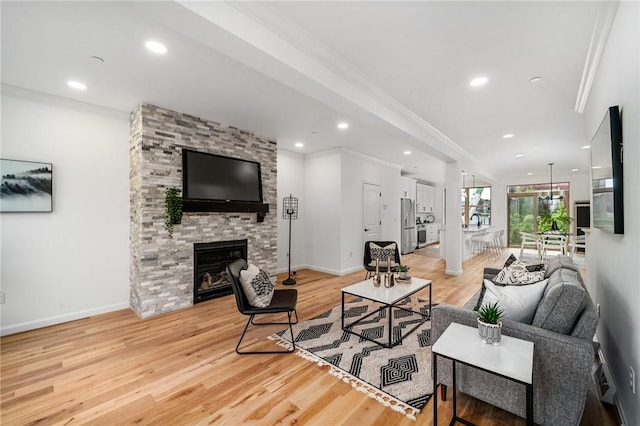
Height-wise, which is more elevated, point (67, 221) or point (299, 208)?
point (299, 208)

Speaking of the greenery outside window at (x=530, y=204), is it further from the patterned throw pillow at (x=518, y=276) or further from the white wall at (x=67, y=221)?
the white wall at (x=67, y=221)

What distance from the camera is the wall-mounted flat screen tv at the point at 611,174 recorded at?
5.60 feet

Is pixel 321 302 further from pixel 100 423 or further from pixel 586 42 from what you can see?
pixel 586 42

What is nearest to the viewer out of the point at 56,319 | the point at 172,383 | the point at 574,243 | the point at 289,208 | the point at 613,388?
the point at 613,388

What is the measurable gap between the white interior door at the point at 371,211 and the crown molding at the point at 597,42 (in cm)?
396

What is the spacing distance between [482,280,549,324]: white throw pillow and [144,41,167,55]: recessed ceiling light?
127 inches

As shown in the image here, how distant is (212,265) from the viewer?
4.18 metres

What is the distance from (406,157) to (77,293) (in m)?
6.52

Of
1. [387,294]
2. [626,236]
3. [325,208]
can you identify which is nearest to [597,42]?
[626,236]

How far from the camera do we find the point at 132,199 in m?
3.69

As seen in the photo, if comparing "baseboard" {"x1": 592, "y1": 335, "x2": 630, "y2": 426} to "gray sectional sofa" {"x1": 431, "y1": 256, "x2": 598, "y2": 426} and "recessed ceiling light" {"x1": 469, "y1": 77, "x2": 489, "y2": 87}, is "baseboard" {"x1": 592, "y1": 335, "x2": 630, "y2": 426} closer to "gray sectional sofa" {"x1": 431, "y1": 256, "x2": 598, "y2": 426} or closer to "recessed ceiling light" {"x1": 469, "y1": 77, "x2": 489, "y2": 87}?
"gray sectional sofa" {"x1": 431, "y1": 256, "x2": 598, "y2": 426}

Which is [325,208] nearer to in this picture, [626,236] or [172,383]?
[172,383]

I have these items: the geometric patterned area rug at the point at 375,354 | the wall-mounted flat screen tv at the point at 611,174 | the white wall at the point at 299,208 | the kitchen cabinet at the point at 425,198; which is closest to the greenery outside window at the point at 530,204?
the kitchen cabinet at the point at 425,198

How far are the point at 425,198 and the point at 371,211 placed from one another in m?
4.74
